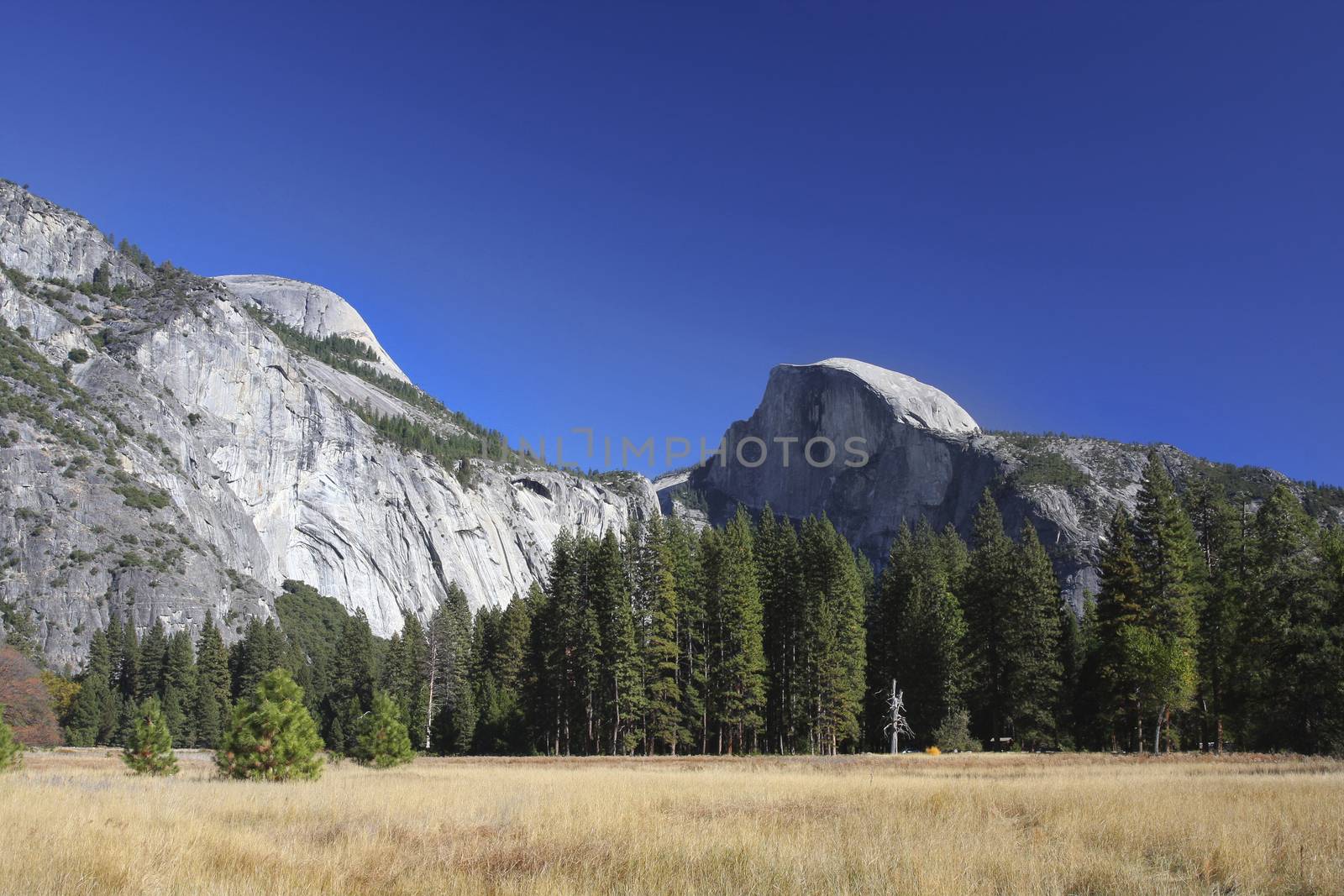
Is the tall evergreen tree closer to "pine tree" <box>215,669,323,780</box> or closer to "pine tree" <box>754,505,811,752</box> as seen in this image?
"pine tree" <box>754,505,811,752</box>

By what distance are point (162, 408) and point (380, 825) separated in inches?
5270

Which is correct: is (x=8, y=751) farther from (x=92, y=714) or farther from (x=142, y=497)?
(x=142, y=497)

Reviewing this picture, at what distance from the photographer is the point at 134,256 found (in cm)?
16525

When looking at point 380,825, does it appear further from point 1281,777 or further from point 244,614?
point 244,614

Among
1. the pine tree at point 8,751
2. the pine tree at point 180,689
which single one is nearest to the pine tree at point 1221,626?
the pine tree at point 8,751

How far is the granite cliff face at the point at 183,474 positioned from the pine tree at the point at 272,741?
275 ft

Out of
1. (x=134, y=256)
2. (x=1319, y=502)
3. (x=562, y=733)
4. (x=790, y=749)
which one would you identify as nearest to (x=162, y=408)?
(x=134, y=256)

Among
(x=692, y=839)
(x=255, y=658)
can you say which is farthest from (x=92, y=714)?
(x=692, y=839)

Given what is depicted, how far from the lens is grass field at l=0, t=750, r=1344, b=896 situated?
8258 millimetres

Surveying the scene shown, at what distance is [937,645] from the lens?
1735 inches

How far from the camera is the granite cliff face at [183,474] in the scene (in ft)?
324

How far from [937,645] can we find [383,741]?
27.3m

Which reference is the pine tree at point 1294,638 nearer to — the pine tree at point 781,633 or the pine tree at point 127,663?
the pine tree at point 781,633

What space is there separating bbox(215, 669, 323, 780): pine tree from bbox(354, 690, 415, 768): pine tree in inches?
333
